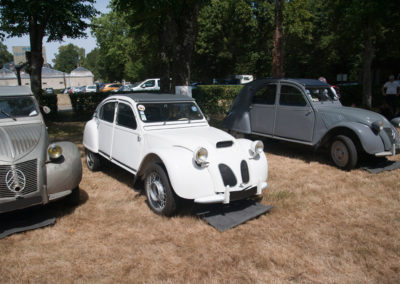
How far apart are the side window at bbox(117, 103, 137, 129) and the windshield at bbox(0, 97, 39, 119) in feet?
4.42

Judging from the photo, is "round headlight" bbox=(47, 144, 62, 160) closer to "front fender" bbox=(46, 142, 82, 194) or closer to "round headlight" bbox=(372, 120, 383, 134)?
"front fender" bbox=(46, 142, 82, 194)

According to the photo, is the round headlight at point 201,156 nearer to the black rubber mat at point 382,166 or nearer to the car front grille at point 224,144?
the car front grille at point 224,144

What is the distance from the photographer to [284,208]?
4.93 m

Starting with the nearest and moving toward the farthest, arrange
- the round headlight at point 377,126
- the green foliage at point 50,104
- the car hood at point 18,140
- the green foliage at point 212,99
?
the car hood at point 18,140 → the round headlight at point 377,126 → the green foliage at point 50,104 → the green foliage at point 212,99

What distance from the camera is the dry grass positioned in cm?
330

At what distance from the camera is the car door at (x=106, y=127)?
600 cm

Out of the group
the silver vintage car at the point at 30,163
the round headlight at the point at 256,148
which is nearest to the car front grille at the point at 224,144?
the round headlight at the point at 256,148

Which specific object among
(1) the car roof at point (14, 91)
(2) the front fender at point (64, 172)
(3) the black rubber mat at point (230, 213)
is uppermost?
(1) the car roof at point (14, 91)

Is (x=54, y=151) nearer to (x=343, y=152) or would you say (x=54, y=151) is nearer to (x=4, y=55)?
(x=343, y=152)

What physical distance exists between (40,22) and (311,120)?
10.7 metres

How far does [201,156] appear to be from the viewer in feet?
13.9

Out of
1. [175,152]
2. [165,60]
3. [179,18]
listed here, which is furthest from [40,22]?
[175,152]

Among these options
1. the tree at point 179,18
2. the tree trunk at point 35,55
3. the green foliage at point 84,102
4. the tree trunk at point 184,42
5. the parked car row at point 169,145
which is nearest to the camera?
the parked car row at point 169,145

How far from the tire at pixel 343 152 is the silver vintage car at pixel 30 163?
5.25 metres
